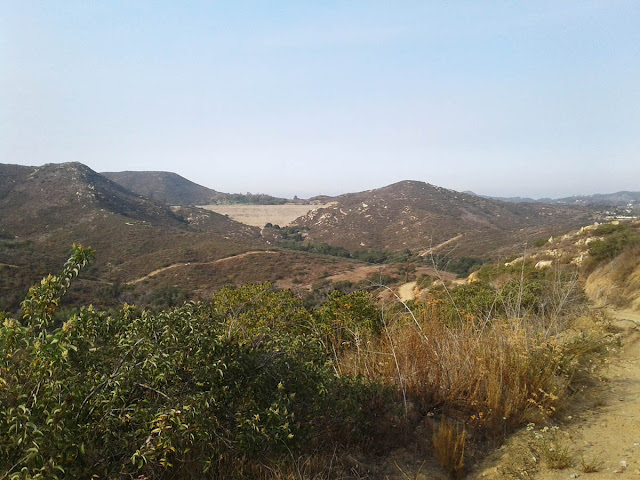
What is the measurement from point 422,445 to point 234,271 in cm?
3284

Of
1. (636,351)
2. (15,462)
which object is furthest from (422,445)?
(636,351)

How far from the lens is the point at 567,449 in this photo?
267 centimetres

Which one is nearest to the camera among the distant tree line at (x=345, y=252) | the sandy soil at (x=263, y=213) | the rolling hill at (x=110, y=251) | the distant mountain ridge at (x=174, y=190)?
the rolling hill at (x=110, y=251)

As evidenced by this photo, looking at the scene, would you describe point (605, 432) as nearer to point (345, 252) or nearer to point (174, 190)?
point (345, 252)

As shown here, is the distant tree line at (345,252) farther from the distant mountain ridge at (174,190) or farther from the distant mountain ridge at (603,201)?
the distant mountain ridge at (603,201)

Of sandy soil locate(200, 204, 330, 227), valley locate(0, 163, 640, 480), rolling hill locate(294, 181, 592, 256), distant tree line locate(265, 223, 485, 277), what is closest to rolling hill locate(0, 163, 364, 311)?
distant tree line locate(265, 223, 485, 277)

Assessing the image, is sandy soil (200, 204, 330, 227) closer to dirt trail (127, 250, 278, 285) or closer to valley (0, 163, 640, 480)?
dirt trail (127, 250, 278, 285)

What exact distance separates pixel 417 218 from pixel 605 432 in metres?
65.4

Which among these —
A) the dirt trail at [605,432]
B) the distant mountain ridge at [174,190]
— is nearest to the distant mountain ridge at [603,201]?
the distant mountain ridge at [174,190]

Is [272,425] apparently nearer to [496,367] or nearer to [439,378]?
[439,378]

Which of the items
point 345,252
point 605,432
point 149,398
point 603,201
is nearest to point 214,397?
point 149,398

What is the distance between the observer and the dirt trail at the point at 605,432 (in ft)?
8.11

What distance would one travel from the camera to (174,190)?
136625 mm

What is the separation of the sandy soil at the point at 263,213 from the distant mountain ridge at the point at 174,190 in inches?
573
